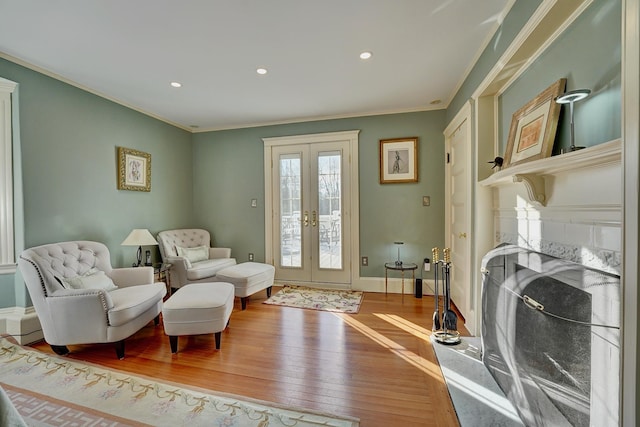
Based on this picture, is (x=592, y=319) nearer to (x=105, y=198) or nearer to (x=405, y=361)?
(x=405, y=361)

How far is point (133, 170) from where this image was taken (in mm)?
3652

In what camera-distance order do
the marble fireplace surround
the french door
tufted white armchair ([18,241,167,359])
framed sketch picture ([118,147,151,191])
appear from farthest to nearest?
the french door, framed sketch picture ([118,147,151,191]), tufted white armchair ([18,241,167,359]), the marble fireplace surround

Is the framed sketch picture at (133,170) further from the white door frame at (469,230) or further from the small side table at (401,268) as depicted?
the white door frame at (469,230)

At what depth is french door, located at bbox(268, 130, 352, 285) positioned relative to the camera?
411 centimetres

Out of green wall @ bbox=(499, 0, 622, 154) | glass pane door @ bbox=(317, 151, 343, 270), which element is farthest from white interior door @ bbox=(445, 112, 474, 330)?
glass pane door @ bbox=(317, 151, 343, 270)

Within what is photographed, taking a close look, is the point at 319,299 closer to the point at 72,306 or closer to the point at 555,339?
the point at 72,306

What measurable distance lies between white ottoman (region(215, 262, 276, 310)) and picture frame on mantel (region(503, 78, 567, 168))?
2.90m

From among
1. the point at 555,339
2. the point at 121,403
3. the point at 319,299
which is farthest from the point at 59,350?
the point at 555,339

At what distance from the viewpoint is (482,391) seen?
1728 millimetres

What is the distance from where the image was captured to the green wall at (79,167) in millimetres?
2545

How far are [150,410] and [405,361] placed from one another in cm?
179

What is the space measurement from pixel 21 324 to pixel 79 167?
1627 mm

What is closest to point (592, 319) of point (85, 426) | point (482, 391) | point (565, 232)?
point (565, 232)

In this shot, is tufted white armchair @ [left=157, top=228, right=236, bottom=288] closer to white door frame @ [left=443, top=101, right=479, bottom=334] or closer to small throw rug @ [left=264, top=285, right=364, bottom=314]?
small throw rug @ [left=264, top=285, right=364, bottom=314]
